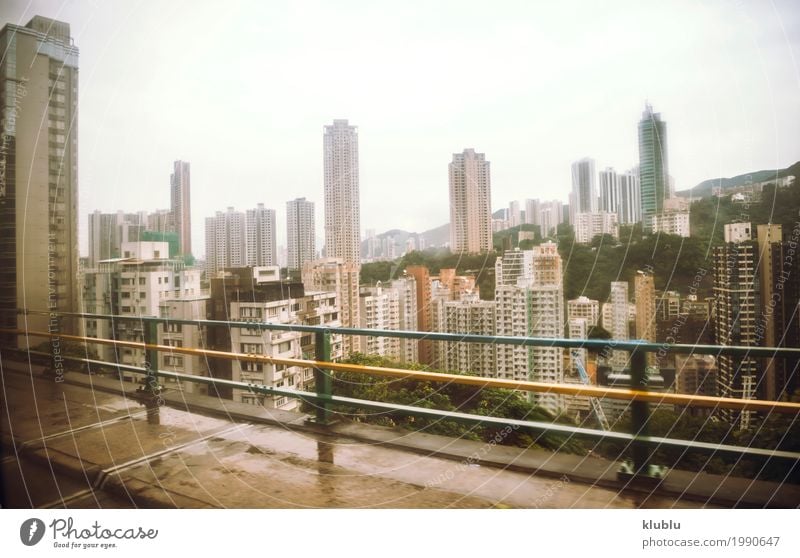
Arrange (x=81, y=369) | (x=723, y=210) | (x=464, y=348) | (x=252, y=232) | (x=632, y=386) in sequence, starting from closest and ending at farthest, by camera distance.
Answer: (x=632, y=386)
(x=723, y=210)
(x=464, y=348)
(x=252, y=232)
(x=81, y=369)

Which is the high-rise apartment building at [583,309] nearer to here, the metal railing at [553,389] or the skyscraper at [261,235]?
the metal railing at [553,389]

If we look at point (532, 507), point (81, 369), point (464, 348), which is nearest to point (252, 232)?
point (464, 348)

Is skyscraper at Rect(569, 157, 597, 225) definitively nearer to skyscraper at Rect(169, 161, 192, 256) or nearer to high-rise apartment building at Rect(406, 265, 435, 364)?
high-rise apartment building at Rect(406, 265, 435, 364)

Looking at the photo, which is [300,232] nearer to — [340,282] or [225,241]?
[340,282]

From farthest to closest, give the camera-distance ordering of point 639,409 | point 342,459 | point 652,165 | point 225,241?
point 225,241 → point 652,165 → point 342,459 → point 639,409
